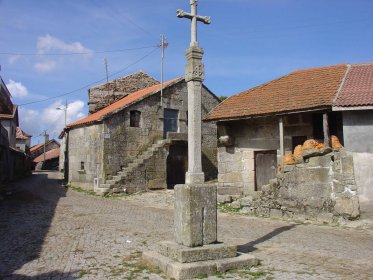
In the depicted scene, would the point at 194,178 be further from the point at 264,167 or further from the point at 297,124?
the point at 264,167

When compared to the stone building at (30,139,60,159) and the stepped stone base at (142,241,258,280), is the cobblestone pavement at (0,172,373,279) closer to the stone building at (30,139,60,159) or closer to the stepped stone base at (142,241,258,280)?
the stepped stone base at (142,241,258,280)

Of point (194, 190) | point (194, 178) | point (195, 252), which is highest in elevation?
point (194, 178)

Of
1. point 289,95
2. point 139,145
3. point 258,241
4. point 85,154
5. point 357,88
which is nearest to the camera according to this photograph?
point 258,241

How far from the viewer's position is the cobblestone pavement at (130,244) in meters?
5.91

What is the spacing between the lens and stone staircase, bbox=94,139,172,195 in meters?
18.2

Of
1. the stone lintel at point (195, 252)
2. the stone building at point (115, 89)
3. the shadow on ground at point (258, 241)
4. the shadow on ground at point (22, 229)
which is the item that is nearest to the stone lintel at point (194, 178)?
the stone lintel at point (195, 252)

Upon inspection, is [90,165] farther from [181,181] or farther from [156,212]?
A: [156,212]

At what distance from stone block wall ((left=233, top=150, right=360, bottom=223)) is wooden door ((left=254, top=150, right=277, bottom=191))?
2.15m

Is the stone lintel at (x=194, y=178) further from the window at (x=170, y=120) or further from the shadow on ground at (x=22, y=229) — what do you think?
the window at (x=170, y=120)

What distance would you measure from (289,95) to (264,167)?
9.41ft

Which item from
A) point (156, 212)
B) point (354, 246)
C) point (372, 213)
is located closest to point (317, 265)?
point (354, 246)

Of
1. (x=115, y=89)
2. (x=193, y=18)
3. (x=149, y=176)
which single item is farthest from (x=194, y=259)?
(x=115, y=89)

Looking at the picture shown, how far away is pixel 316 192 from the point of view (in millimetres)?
11273

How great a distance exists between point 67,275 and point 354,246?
18.8 ft
